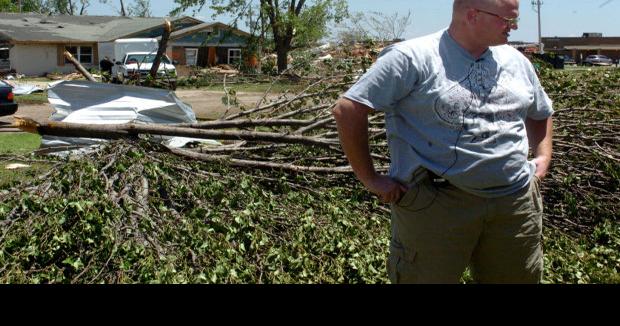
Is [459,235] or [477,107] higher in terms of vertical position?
[477,107]

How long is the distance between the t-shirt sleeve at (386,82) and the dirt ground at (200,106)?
10824 millimetres

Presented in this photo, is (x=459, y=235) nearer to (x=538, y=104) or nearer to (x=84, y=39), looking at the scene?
(x=538, y=104)

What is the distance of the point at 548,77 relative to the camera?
20.4 feet

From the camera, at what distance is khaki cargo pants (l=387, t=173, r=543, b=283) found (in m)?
2.60

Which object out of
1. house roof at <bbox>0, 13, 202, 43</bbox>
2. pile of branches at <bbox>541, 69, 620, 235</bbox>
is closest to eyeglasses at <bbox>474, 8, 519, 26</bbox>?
pile of branches at <bbox>541, 69, 620, 235</bbox>

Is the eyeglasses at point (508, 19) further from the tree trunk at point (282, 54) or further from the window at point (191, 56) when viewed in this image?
the window at point (191, 56)

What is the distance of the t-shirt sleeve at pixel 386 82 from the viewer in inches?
98.5

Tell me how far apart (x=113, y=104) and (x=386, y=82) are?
5096 millimetres

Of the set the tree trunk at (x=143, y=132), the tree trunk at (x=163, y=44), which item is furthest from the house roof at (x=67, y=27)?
the tree trunk at (x=143, y=132)

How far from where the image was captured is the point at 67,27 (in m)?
45.6

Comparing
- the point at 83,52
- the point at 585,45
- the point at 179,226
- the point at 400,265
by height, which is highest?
the point at 585,45

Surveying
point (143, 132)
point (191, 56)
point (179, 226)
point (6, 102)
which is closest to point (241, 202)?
point (179, 226)
